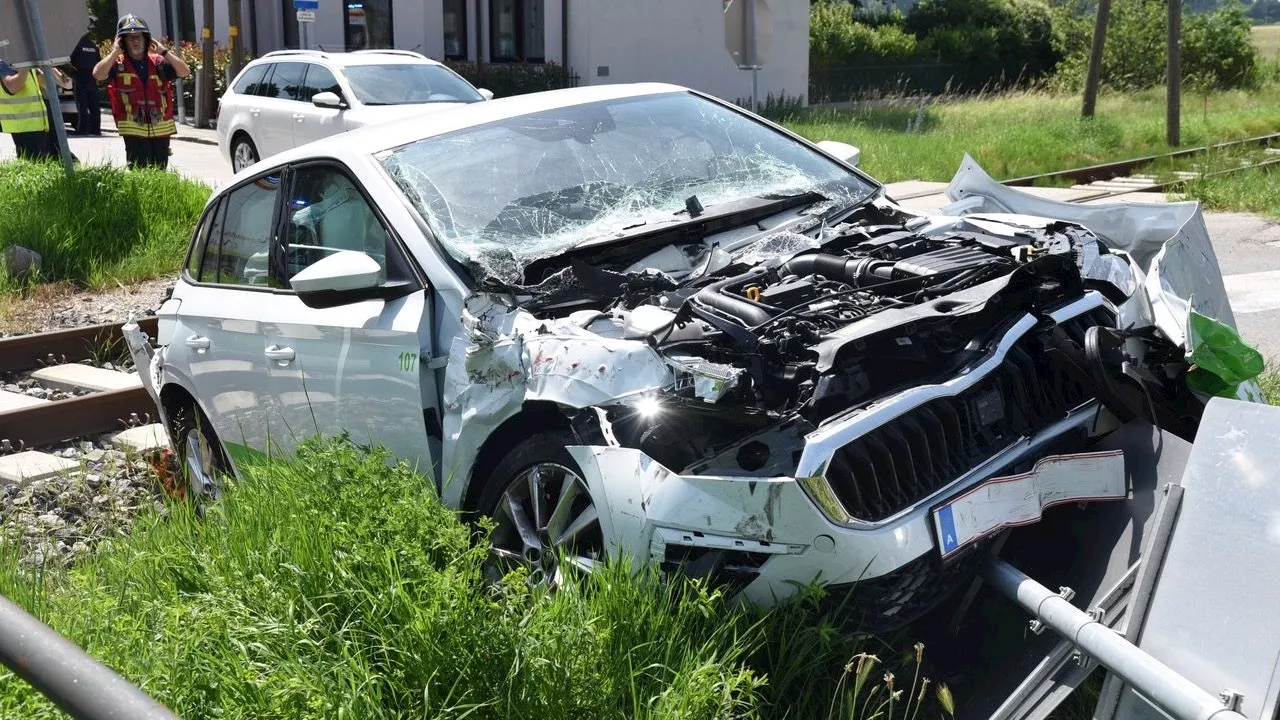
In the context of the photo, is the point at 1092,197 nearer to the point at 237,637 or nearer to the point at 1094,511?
the point at 1094,511

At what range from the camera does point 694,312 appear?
3.52 m

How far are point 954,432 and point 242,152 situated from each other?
1475 centimetres

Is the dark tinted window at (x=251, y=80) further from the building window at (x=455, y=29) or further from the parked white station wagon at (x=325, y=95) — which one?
the building window at (x=455, y=29)

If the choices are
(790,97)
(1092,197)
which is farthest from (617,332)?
(790,97)

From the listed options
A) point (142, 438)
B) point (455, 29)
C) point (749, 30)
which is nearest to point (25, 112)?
point (749, 30)

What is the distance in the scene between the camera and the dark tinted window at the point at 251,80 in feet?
53.3

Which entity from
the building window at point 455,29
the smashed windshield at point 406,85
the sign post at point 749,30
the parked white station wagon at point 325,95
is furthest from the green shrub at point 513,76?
the sign post at point 749,30

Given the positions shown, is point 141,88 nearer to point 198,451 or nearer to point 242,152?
point 242,152

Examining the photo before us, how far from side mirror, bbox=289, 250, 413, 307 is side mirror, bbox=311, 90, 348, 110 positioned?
10756 mm

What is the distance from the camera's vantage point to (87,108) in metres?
23.5

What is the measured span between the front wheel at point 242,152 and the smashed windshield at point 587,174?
1235 cm

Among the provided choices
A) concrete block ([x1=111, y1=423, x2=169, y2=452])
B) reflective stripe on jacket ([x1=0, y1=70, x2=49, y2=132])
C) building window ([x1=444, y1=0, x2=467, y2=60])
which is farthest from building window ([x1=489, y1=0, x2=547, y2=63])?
concrete block ([x1=111, y1=423, x2=169, y2=452])

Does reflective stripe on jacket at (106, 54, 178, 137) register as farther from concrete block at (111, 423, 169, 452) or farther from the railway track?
concrete block at (111, 423, 169, 452)

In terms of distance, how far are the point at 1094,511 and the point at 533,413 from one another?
1.67 m
